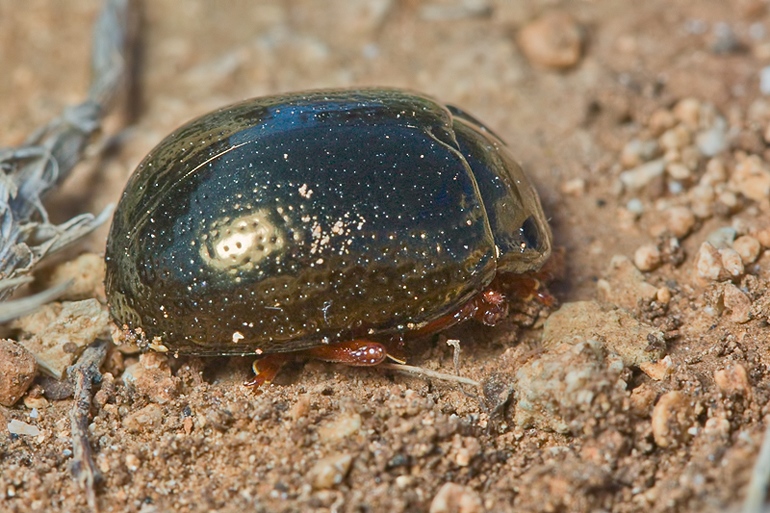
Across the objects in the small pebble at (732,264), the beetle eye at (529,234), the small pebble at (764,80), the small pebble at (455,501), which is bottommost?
the small pebble at (455,501)

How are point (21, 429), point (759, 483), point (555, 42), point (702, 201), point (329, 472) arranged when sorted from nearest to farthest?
point (759, 483), point (329, 472), point (21, 429), point (702, 201), point (555, 42)

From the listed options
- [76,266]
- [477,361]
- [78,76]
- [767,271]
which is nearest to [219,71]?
[78,76]

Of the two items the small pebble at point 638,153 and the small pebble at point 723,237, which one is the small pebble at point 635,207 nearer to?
the small pebble at point 638,153

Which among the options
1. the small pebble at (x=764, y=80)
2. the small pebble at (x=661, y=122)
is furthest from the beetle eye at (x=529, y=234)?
the small pebble at (x=764, y=80)

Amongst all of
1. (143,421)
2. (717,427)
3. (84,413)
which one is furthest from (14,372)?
(717,427)

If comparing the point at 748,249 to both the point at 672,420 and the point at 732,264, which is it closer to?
the point at 732,264

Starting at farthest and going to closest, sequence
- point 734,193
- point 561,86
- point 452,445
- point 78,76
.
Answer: point 78,76 < point 561,86 < point 734,193 < point 452,445

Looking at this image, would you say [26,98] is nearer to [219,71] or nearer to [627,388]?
[219,71]
